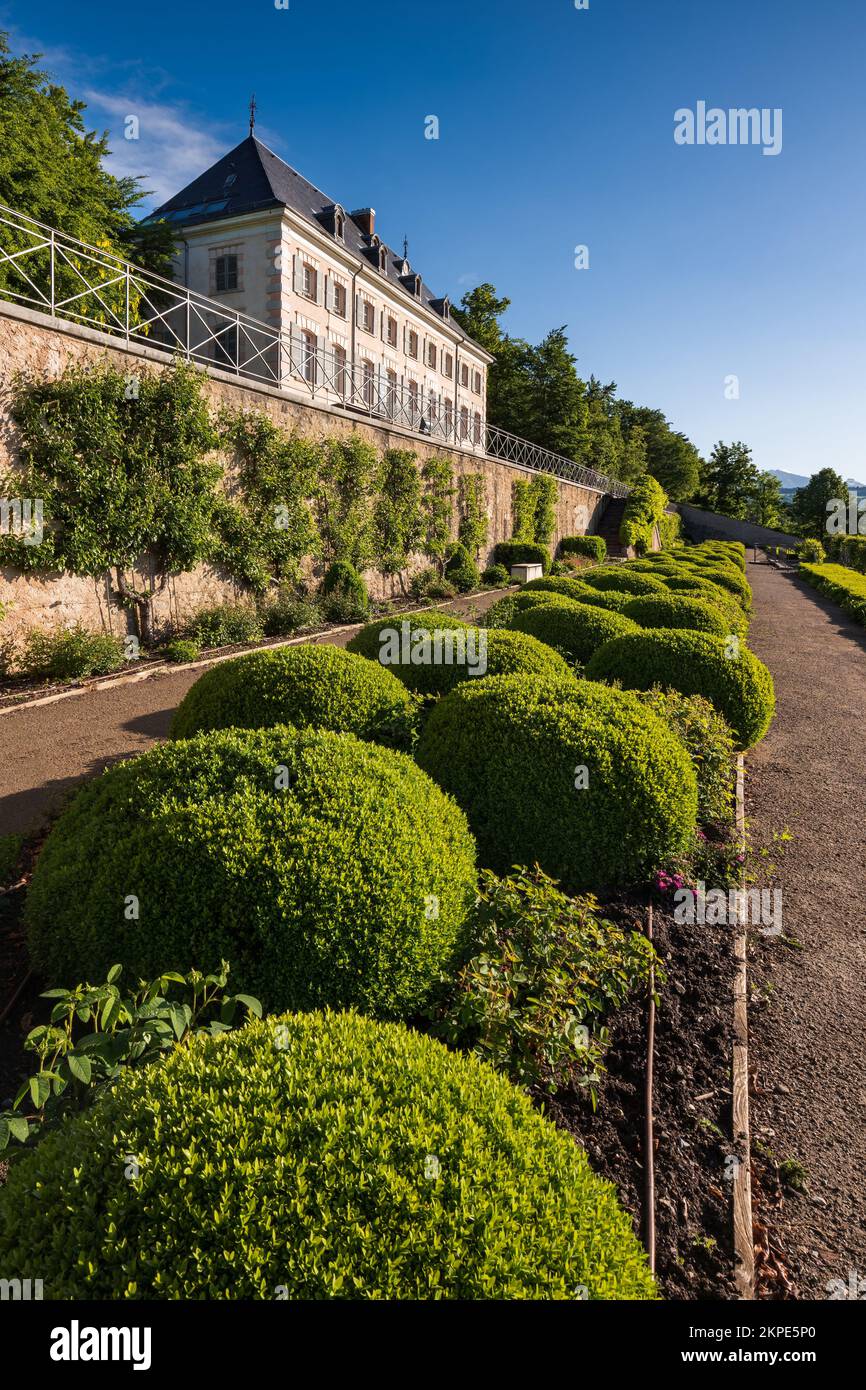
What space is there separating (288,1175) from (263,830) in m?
1.66

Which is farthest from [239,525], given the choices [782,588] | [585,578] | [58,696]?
[782,588]

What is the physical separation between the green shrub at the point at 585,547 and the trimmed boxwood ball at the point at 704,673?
28646 millimetres

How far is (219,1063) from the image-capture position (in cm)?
196

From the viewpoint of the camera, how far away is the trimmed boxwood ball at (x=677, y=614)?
33.5ft

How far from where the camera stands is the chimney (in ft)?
117

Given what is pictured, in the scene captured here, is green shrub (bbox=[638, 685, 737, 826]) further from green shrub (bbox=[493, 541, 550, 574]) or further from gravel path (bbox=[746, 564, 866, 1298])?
green shrub (bbox=[493, 541, 550, 574])

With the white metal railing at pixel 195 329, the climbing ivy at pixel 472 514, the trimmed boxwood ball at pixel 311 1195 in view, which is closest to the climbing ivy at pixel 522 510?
the white metal railing at pixel 195 329

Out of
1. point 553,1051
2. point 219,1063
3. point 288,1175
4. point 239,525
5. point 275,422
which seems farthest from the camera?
point 275,422

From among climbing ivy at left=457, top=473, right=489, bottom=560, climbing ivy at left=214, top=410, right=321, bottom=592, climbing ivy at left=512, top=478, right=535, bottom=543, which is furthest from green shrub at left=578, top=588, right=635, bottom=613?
climbing ivy at left=512, top=478, right=535, bottom=543

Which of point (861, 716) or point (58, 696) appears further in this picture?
point (861, 716)

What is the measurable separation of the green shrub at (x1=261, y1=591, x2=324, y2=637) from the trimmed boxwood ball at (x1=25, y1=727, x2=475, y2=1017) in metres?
10.5

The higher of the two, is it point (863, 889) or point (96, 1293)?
point (96, 1293)
